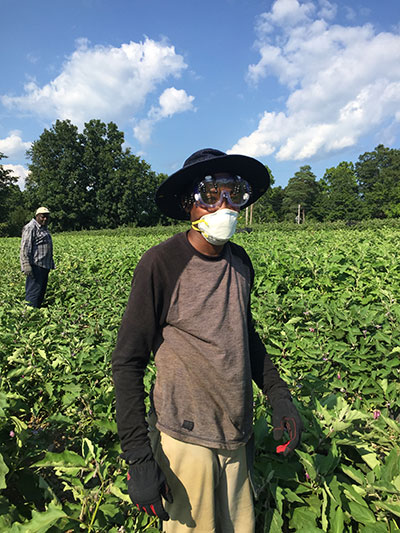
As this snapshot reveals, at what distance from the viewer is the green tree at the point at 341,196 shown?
69.3m

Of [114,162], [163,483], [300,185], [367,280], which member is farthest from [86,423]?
[300,185]

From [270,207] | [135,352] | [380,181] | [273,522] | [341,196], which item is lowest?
[273,522]

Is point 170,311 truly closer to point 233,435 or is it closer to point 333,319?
point 233,435

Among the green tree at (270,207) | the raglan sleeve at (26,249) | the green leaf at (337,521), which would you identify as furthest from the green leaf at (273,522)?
the green tree at (270,207)

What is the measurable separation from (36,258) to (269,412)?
5830mm

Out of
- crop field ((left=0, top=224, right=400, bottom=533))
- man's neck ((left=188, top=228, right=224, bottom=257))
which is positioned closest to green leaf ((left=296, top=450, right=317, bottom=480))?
crop field ((left=0, top=224, right=400, bottom=533))

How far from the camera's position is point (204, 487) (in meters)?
1.37

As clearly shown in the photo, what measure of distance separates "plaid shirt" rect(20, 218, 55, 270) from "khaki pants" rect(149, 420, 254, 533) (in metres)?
5.94

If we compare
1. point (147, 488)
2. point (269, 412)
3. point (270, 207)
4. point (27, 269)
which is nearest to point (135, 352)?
point (147, 488)

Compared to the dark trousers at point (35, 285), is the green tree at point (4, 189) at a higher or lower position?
higher

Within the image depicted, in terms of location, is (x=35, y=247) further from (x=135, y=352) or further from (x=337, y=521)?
(x=337, y=521)

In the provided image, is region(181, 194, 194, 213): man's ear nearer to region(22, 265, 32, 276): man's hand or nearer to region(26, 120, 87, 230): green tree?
region(22, 265, 32, 276): man's hand

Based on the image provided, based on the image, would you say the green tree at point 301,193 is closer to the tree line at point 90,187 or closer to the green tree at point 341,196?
the green tree at point 341,196

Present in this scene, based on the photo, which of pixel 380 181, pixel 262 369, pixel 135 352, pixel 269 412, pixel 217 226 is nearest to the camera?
pixel 135 352
